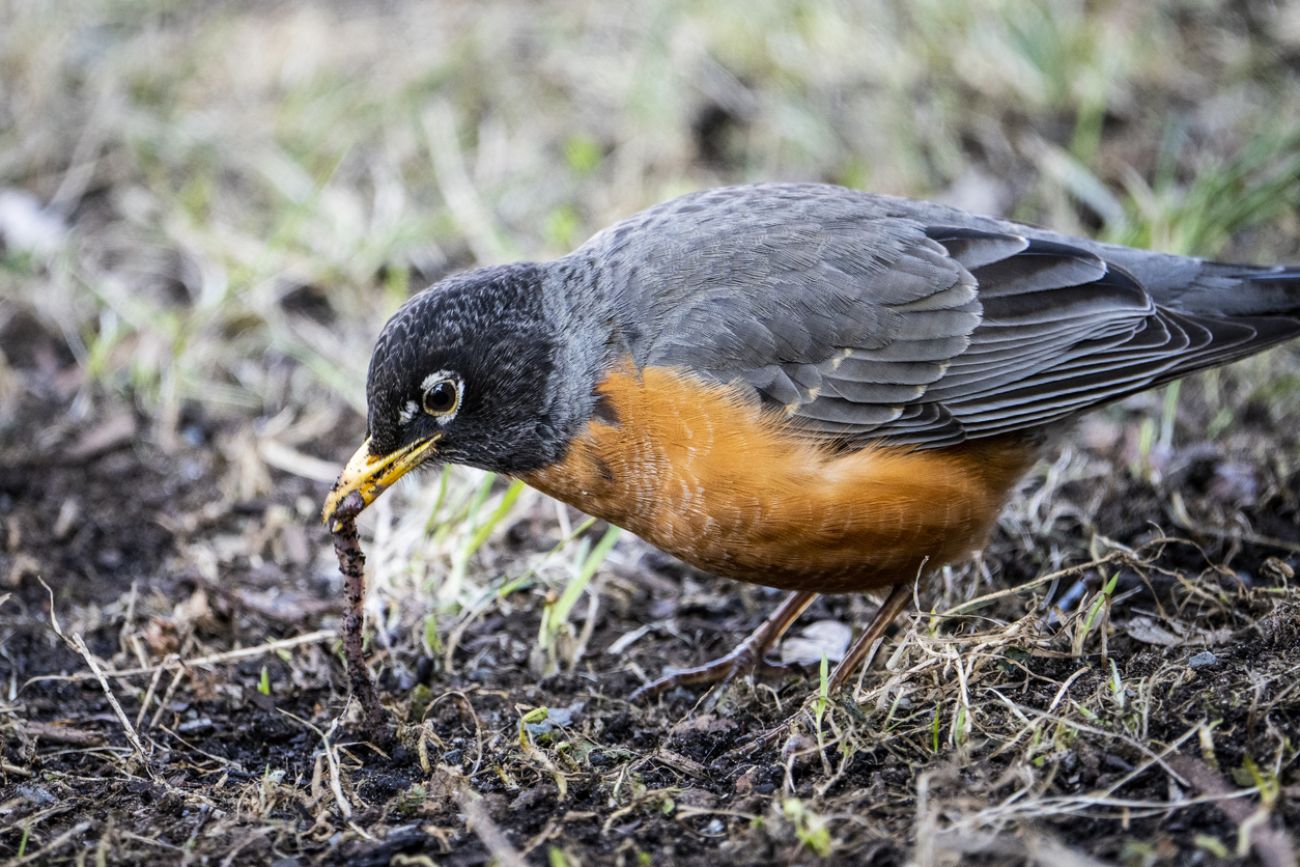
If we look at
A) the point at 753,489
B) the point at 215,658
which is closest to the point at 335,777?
the point at 215,658

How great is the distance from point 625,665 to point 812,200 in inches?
75.6

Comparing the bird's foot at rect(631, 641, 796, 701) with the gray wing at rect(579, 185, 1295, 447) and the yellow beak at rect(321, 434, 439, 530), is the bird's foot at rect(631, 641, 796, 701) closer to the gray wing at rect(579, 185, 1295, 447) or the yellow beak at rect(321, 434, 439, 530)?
the gray wing at rect(579, 185, 1295, 447)

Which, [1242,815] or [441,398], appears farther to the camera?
[441,398]

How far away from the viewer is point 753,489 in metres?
4.56

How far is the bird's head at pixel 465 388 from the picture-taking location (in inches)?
185

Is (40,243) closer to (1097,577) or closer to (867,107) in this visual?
(867,107)

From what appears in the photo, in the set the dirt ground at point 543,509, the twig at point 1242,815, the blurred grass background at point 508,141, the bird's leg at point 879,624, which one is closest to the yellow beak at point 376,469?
the dirt ground at point 543,509

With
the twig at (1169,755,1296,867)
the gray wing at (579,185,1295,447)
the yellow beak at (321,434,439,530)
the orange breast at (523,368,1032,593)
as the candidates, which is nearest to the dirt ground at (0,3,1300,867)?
the twig at (1169,755,1296,867)

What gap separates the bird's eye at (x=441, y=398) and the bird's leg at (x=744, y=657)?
4.07 ft

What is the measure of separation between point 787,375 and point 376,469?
149cm

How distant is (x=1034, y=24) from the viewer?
28.4ft

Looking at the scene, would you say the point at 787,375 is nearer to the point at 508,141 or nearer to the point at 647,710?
the point at 647,710

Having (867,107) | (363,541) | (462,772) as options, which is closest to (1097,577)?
(462,772)

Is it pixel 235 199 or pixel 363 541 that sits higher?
pixel 235 199
